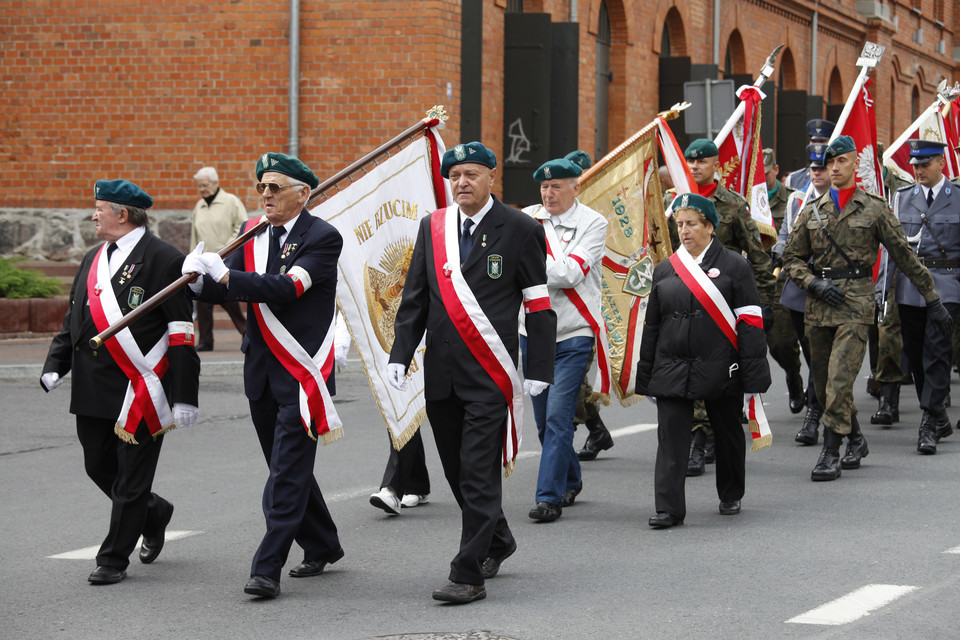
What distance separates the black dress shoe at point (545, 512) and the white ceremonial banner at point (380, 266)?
773 millimetres

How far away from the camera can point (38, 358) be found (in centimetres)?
1442

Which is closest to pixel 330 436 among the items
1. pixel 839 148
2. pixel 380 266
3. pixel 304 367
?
pixel 304 367

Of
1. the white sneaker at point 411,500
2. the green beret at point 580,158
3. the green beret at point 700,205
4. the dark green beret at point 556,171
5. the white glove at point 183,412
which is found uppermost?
the green beret at point 580,158

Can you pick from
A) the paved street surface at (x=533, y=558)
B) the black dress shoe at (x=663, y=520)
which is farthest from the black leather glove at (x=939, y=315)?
the black dress shoe at (x=663, y=520)

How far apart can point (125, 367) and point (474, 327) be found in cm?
158

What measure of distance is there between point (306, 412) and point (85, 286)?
48.6 inches

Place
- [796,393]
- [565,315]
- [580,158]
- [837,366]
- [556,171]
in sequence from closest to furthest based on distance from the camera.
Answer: [565,315]
[556,171]
[837,366]
[580,158]
[796,393]

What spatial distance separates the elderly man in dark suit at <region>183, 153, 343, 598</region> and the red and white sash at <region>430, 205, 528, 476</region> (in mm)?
487

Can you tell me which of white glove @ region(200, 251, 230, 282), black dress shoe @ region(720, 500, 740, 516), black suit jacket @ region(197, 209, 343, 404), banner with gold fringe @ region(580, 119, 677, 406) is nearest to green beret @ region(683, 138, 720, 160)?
banner with gold fringe @ region(580, 119, 677, 406)

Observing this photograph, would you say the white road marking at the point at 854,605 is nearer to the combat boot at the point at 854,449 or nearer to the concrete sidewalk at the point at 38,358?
the combat boot at the point at 854,449

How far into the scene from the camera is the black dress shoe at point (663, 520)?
7523 millimetres

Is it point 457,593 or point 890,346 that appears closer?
point 457,593

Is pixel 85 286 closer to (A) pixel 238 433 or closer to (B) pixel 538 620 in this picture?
(B) pixel 538 620

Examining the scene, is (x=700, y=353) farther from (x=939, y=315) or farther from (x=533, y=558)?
(x=939, y=315)
